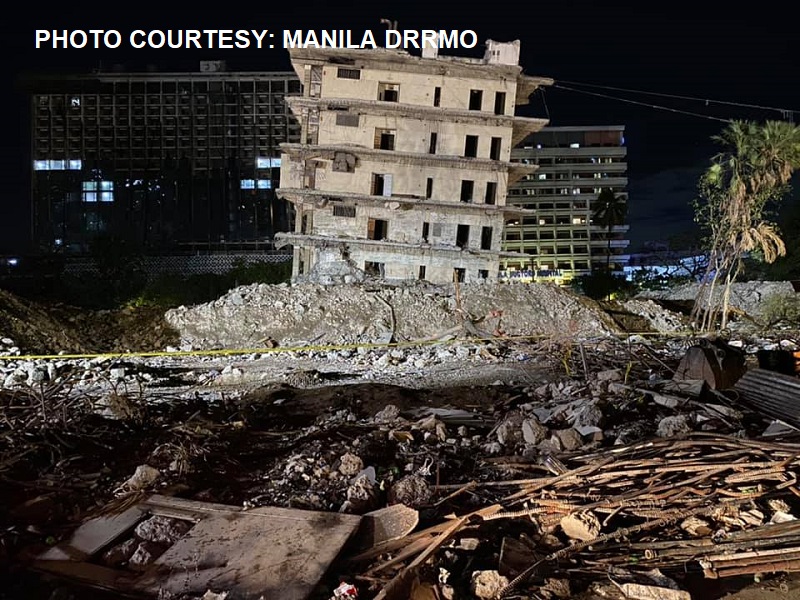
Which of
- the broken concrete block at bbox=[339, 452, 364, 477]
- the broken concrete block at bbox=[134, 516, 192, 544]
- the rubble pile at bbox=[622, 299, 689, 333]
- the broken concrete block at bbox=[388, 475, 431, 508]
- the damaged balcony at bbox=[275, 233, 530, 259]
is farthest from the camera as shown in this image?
the damaged balcony at bbox=[275, 233, 530, 259]

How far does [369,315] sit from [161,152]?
69.4 meters

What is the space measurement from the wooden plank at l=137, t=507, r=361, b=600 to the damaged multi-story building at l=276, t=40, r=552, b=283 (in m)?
27.5

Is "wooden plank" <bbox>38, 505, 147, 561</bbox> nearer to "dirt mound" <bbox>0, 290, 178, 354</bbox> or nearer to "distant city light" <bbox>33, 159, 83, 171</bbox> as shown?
"dirt mound" <bbox>0, 290, 178, 354</bbox>

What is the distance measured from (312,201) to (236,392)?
21.4m

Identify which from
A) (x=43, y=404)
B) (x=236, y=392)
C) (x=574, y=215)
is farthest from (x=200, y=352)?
(x=574, y=215)

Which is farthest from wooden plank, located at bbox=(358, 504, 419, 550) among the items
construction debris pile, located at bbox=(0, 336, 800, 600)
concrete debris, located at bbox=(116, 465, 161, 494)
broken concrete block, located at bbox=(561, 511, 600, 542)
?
concrete debris, located at bbox=(116, 465, 161, 494)

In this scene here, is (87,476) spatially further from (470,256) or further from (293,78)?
(293,78)

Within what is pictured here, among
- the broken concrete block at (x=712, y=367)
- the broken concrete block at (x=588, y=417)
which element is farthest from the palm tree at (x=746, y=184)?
the broken concrete block at (x=588, y=417)

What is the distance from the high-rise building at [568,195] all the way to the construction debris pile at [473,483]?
76.9 meters

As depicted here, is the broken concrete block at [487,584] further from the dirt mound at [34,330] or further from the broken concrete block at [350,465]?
the dirt mound at [34,330]

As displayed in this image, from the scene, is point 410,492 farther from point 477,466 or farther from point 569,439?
point 569,439

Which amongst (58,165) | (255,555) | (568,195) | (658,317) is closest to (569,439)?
(255,555)

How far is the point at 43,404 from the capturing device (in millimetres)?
6281

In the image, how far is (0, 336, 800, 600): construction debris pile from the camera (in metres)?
4.02
